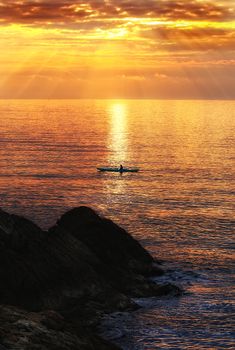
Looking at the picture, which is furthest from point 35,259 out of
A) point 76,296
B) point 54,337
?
point 54,337

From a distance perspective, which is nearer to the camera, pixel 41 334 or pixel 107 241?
pixel 41 334

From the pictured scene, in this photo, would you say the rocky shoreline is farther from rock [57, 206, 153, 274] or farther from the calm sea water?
the calm sea water

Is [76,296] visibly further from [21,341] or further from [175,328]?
[21,341]

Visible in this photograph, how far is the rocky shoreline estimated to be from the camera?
43.4 metres

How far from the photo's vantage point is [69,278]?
1902 inches

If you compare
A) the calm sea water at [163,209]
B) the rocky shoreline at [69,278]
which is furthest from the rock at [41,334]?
the calm sea water at [163,209]

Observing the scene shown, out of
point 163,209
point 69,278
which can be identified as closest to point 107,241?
A: point 69,278

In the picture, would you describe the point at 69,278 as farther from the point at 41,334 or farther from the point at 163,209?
the point at 163,209

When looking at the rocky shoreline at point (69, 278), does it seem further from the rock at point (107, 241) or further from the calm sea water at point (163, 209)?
the calm sea water at point (163, 209)

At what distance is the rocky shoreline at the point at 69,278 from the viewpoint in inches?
1710

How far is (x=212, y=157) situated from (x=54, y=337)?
5565 inches

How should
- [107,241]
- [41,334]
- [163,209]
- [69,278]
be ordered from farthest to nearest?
[163,209], [107,241], [69,278], [41,334]

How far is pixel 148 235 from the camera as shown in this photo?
247 feet

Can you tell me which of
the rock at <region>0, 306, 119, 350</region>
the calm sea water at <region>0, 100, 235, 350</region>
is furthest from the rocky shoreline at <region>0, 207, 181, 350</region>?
the calm sea water at <region>0, 100, 235, 350</region>
